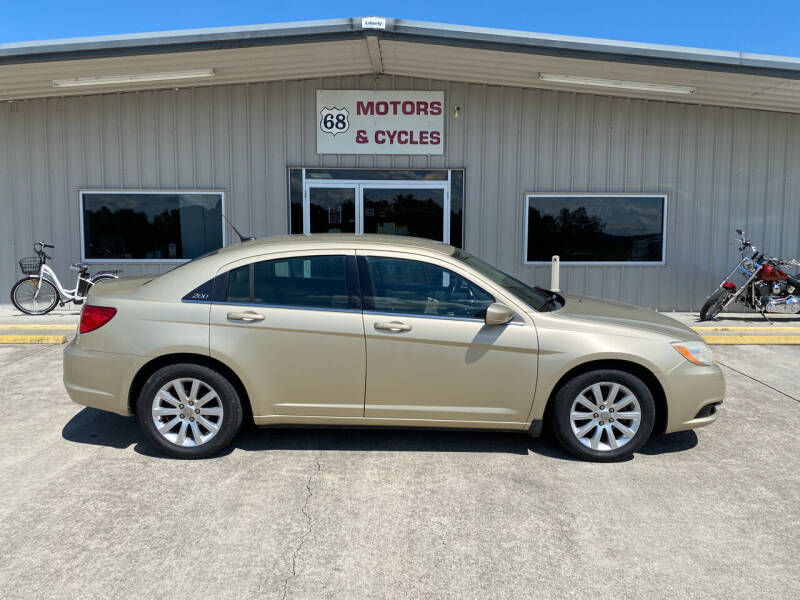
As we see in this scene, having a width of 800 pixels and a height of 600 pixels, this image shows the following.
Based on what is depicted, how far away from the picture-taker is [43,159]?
33.8 ft

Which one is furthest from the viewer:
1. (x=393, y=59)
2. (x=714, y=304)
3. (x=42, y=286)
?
(x=42, y=286)

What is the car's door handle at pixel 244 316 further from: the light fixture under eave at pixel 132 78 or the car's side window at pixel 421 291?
the light fixture under eave at pixel 132 78

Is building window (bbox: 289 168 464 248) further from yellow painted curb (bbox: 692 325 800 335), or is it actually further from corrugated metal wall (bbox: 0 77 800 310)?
yellow painted curb (bbox: 692 325 800 335)

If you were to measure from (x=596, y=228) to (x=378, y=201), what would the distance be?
377 centimetres

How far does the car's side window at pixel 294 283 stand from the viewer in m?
4.36

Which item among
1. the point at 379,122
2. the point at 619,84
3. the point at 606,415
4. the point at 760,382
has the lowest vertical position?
the point at 760,382

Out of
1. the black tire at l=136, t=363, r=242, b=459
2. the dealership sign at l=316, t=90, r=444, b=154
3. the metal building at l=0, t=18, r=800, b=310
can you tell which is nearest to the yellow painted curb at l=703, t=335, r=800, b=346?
the metal building at l=0, t=18, r=800, b=310

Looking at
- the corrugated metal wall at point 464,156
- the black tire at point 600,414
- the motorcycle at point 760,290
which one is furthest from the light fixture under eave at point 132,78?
the motorcycle at point 760,290

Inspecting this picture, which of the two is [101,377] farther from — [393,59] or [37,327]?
[393,59]

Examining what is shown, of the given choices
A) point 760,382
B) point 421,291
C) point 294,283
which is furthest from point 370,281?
point 760,382

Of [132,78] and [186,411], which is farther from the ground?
[132,78]

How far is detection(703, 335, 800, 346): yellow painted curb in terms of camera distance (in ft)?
27.3

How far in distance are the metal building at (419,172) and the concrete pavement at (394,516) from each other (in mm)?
5831

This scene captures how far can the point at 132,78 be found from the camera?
364 inches
